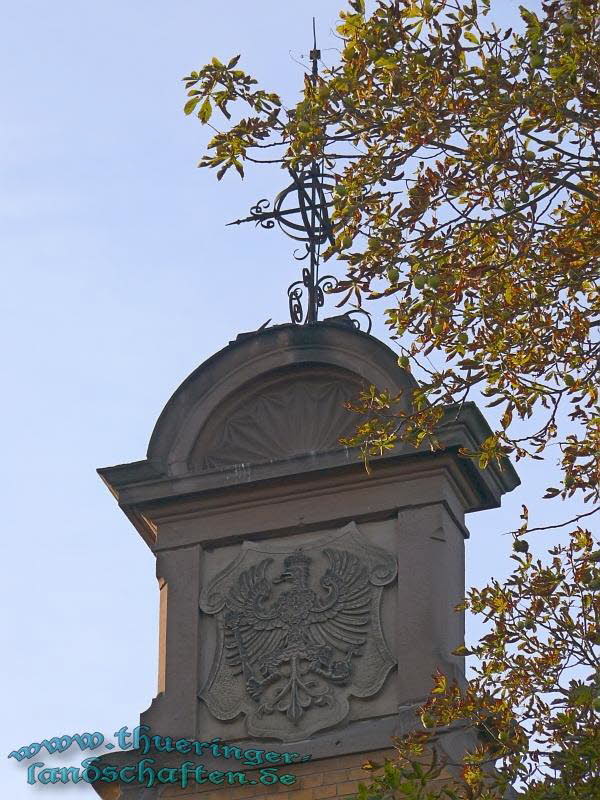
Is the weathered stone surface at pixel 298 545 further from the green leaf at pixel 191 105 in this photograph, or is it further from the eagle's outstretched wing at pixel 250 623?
the green leaf at pixel 191 105

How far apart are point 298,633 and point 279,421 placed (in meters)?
1.56

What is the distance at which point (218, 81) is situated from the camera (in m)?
14.9

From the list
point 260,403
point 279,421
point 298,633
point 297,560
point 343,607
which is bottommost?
point 298,633

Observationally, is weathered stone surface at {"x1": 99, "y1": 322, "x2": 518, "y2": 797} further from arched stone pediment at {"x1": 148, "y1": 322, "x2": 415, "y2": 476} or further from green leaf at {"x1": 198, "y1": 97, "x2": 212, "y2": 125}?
green leaf at {"x1": 198, "y1": 97, "x2": 212, "y2": 125}

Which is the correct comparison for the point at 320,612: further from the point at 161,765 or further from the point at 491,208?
the point at 491,208

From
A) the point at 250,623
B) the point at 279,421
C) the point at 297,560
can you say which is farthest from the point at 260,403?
the point at 250,623

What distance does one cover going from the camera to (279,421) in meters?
17.9

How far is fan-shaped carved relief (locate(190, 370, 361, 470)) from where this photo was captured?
17.7m

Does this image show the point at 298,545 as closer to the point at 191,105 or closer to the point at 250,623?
the point at 250,623

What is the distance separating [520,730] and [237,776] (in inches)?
138

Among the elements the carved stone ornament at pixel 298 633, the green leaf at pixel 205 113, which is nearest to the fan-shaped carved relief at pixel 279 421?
the carved stone ornament at pixel 298 633

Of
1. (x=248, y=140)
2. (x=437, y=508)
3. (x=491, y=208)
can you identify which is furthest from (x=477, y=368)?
(x=437, y=508)

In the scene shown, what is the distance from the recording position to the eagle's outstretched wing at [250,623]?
17.1 metres

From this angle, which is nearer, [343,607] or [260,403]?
[343,607]
